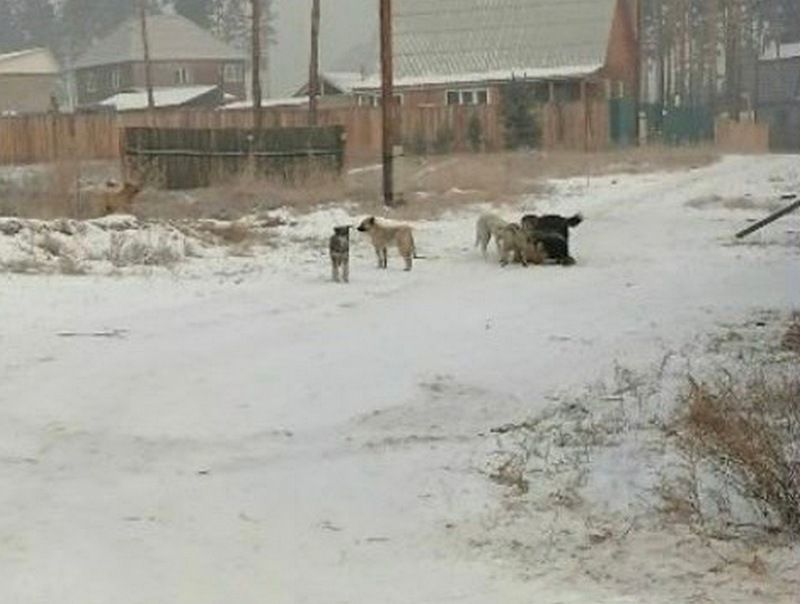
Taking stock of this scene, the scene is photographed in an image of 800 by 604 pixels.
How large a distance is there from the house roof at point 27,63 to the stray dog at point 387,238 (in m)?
62.4

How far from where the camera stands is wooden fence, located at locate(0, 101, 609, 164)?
4006 cm

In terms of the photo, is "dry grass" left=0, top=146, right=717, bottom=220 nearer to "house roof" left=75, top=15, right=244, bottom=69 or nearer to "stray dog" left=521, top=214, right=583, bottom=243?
"stray dog" left=521, top=214, right=583, bottom=243

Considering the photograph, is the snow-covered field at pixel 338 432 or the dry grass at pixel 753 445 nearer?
the snow-covered field at pixel 338 432

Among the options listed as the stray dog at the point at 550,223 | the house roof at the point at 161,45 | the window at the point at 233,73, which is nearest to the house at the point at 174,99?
the house roof at the point at 161,45

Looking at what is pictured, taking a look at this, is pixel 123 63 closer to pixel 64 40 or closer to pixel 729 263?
pixel 64 40

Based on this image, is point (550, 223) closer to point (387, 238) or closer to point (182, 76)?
point (387, 238)

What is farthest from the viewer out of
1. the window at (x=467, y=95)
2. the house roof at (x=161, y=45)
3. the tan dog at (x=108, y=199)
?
the house roof at (x=161, y=45)

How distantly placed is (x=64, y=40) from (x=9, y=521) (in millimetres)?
114086

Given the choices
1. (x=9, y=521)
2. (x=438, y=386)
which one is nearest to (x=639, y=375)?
(x=438, y=386)

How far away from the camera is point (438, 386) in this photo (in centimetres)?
909

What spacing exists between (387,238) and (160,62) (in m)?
69.1

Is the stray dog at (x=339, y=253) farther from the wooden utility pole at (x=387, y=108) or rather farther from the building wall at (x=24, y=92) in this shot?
the building wall at (x=24, y=92)

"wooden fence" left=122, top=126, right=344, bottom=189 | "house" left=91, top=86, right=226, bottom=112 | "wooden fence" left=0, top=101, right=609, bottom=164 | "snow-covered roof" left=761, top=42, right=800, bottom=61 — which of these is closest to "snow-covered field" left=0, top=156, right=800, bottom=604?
"wooden fence" left=122, top=126, right=344, bottom=189

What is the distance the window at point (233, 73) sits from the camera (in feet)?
281
